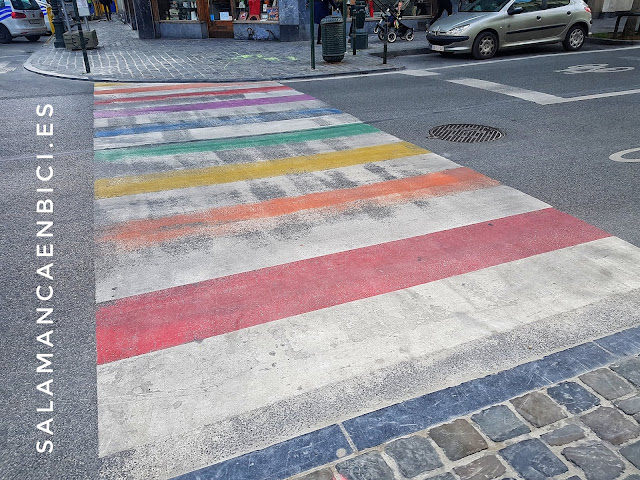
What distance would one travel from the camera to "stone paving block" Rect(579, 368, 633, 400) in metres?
3.03

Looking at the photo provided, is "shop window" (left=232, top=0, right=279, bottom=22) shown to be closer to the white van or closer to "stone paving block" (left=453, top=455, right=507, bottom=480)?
the white van

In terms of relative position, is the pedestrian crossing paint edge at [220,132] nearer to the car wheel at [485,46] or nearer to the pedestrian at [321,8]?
the car wheel at [485,46]

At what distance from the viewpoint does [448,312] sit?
3.79 m

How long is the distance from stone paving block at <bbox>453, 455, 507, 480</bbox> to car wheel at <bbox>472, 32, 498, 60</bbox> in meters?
14.3


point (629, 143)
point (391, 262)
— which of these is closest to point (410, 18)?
point (629, 143)

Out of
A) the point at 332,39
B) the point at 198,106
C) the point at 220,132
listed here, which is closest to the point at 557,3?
the point at 332,39

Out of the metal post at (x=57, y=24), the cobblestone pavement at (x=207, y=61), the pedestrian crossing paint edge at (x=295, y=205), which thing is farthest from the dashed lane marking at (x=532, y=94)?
the metal post at (x=57, y=24)

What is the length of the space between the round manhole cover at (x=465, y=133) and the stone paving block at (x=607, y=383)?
17.0ft

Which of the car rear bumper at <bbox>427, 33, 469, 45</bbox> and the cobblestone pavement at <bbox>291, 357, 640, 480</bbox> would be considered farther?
the car rear bumper at <bbox>427, 33, 469, 45</bbox>

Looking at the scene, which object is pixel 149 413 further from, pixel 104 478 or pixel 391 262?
pixel 391 262

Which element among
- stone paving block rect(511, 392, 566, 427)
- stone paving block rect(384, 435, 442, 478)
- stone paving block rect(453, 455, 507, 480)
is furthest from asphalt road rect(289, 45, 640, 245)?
stone paving block rect(384, 435, 442, 478)

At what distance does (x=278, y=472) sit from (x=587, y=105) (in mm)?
9376

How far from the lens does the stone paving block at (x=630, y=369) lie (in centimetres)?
313

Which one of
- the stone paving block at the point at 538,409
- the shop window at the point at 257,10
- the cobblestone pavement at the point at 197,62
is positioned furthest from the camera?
the shop window at the point at 257,10
